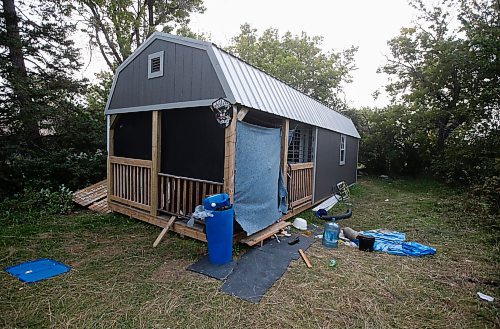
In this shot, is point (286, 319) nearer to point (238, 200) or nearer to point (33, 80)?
point (238, 200)

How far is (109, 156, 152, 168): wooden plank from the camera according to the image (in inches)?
186

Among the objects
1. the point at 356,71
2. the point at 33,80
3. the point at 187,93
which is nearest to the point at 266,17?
the point at 356,71

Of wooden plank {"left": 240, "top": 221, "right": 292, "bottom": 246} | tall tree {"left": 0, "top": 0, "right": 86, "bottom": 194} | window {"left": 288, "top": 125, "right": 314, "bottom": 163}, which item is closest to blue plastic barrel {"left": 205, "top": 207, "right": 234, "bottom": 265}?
wooden plank {"left": 240, "top": 221, "right": 292, "bottom": 246}

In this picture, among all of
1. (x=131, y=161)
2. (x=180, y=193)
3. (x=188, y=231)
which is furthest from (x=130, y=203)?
(x=188, y=231)

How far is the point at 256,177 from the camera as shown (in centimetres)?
414

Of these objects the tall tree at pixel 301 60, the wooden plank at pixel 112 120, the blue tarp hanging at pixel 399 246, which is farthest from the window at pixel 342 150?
A: the tall tree at pixel 301 60

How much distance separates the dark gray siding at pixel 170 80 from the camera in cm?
382

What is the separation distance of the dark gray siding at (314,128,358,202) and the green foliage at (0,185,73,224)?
20.3ft

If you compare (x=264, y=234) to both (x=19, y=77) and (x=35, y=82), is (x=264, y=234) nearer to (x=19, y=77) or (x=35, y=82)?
(x=19, y=77)

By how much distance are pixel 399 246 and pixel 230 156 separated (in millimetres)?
3150

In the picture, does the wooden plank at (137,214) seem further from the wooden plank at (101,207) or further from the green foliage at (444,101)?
the green foliage at (444,101)

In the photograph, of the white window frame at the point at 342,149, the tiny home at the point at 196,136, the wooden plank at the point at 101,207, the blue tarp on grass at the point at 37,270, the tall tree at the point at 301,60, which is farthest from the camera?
the tall tree at the point at 301,60

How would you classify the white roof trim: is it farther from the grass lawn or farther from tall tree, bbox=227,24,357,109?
tall tree, bbox=227,24,357,109

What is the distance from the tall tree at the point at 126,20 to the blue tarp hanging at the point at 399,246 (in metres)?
12.0
